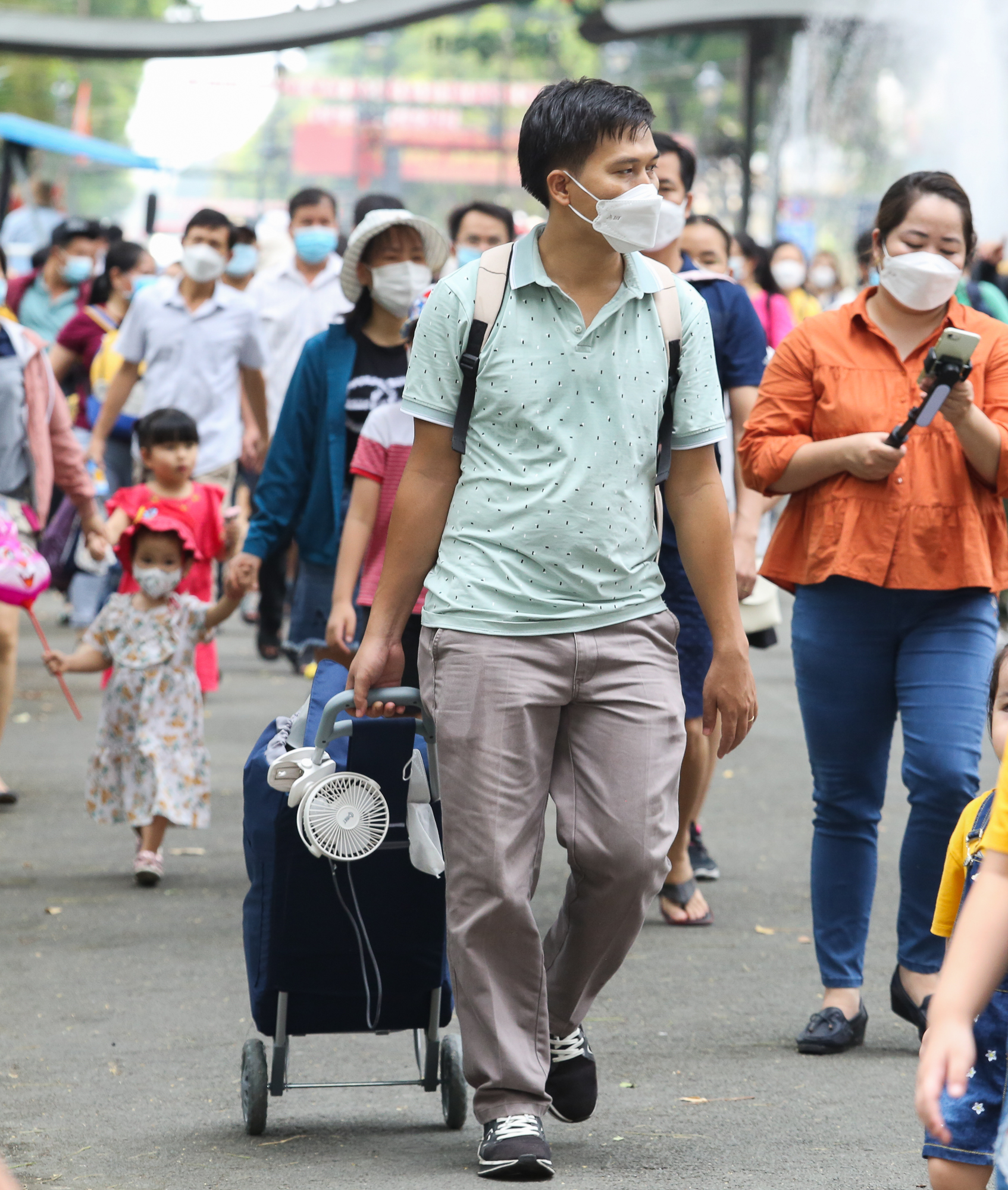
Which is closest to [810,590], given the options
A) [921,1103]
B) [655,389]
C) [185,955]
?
[655,389]

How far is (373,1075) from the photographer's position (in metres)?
4.84

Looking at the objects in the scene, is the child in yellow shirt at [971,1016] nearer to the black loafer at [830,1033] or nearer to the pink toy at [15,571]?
the black loafer at [830,1033]

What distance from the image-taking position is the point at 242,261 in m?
14.3

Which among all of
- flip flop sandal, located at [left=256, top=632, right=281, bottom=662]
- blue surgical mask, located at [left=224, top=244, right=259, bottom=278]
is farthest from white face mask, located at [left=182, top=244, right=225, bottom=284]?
blue surgical mask, located at [left=224, top=244, right=259, bottom=278]

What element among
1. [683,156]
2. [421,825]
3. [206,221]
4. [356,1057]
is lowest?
[356,1057]

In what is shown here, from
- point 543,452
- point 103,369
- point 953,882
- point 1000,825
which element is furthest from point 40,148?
point 1000,825

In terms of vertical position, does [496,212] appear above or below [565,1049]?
above

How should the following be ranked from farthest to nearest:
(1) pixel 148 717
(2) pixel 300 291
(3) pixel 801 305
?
(3) pixel 801 305, (2) pixel 300 291, (1) pixel 148 717

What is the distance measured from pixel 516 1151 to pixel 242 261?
36.3ft

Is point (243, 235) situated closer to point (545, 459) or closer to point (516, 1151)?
point (545, 459)

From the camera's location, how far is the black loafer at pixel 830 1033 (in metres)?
4.99

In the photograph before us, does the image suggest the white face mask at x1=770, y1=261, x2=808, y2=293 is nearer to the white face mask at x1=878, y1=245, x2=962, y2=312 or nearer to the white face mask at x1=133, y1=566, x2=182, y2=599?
the white face mask at x1=133, y1=566, x2=182, y2=599

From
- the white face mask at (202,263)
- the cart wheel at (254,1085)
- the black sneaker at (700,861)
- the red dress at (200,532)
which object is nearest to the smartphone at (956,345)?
the cart wheel at (254,1085)

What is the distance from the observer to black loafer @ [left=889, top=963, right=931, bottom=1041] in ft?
16.3
